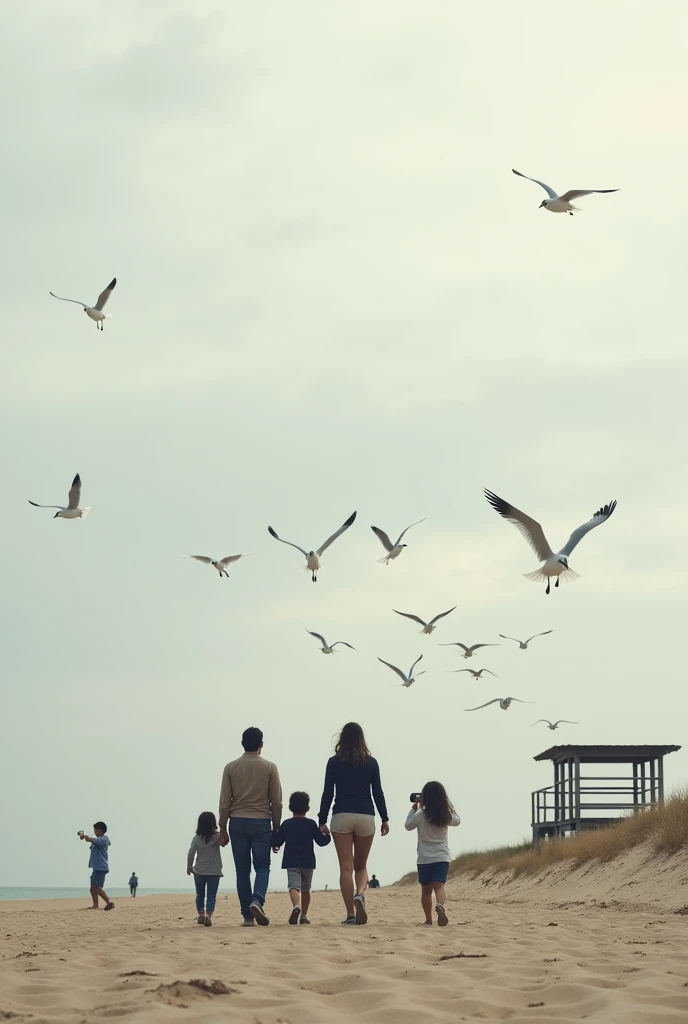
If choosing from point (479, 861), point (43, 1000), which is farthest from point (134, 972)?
point (479, 861)

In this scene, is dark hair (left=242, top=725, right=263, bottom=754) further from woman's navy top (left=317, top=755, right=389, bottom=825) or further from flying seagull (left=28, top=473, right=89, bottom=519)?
flying seagull (left=28, top=473, right=89, bottom=519)

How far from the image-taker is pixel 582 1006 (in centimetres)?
464

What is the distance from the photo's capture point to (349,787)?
8.90 meters

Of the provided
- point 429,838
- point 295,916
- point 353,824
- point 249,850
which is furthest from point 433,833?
point 249,850

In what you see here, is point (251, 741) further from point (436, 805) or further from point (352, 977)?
point (352, 977)

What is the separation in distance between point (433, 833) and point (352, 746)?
952 millimetres

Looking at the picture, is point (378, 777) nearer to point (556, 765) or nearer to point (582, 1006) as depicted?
point (582, 1006)

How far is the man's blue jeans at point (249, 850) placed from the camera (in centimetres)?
904

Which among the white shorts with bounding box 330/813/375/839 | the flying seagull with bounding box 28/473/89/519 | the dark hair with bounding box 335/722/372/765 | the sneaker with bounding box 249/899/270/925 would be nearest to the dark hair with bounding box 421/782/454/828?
the white shorts with bounding box 330/813/375/839

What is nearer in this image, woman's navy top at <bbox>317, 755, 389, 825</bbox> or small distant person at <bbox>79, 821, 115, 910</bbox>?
woman's navy top at <bbox>317, 755, 389, 825</bbox>

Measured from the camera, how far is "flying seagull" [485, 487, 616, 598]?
54.5 feet

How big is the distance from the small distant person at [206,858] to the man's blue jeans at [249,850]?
1.33 m

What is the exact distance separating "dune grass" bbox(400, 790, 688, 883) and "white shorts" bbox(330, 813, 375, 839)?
788 centimetres

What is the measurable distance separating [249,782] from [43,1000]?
13.6 ft
